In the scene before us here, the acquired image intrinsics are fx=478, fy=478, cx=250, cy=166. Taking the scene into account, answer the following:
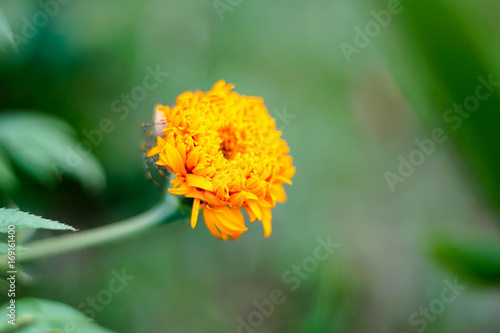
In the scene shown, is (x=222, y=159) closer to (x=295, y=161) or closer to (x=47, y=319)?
(x=47, y=319)

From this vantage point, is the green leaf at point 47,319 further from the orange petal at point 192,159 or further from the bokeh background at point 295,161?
the bokeh background at point 295,161

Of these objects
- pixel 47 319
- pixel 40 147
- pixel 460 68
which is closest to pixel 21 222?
pixel 47 319

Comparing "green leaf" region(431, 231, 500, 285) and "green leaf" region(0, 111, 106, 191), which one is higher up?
"green leaf" region(431, 231, 500, 285)

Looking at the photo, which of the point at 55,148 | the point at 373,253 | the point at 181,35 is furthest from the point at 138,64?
the point at 373,253

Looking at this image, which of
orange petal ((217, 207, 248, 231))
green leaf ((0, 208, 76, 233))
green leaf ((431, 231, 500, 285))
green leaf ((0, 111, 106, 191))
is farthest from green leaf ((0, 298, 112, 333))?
green leaf ((431, 231, 500, 285))

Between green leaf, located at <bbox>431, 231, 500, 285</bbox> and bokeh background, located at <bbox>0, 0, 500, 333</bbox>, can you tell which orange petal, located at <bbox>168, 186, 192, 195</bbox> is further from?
green leaf, located at <bbox>431, 231, 500, 285</bbox>

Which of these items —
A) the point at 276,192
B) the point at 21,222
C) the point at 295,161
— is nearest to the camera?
the point at 21,222
